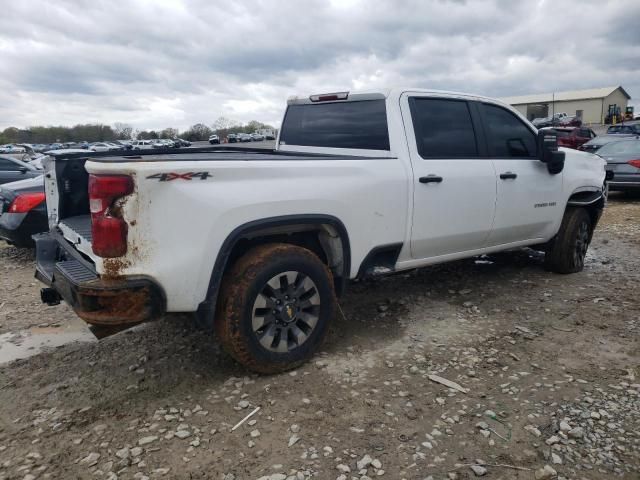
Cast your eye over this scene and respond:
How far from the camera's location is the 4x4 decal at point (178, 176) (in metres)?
2.68

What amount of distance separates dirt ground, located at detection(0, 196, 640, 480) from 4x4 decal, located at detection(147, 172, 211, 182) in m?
1.37

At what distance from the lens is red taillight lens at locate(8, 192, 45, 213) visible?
6.21m

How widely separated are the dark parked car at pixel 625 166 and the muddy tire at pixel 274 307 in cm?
1000

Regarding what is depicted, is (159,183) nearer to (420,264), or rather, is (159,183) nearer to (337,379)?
(337,379)

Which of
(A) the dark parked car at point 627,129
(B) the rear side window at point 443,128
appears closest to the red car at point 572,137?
(A) the dark parked car at point 627,129

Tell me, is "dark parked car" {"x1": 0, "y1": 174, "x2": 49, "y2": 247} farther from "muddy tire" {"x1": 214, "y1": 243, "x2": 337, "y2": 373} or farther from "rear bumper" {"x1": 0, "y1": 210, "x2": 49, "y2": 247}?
"muddy tire" {"x1": 214, "y1": 243, "x2": 337, "y2": 373}

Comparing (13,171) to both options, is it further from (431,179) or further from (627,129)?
(627,129)

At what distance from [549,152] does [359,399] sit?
3.23 meters

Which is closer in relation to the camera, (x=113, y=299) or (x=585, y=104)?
(x=113, y=299)

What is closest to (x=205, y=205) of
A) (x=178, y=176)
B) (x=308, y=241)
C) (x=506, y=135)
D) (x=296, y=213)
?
(x=178, y=176)

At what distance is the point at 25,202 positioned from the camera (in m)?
6.24

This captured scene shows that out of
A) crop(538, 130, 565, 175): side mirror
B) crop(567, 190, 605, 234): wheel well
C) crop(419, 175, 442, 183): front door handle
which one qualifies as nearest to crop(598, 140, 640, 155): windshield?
crop(567, 190, 605, 234): wheel well

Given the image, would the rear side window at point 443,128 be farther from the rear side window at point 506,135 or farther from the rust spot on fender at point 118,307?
the rust spot on fender at point 118,307

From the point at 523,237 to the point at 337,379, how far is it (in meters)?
2.71
